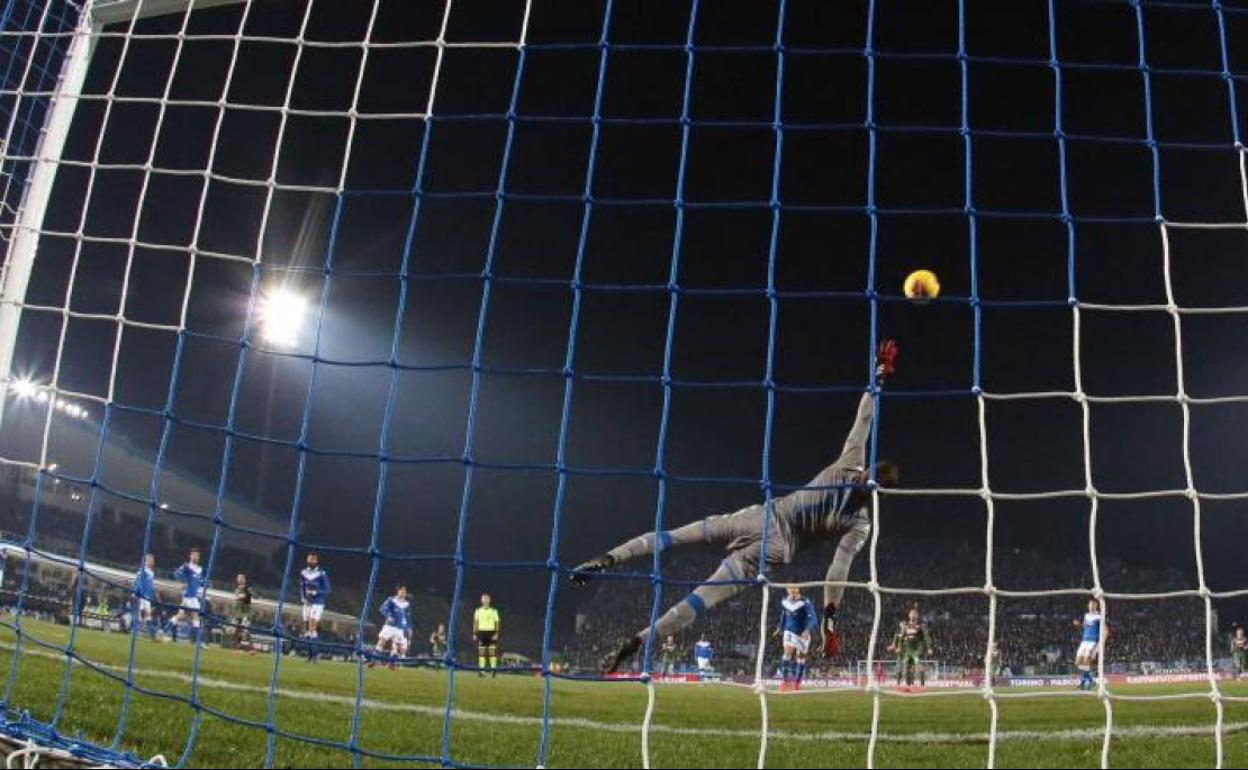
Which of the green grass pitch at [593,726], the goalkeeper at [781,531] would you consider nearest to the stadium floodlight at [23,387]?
the green grass pitch at [593,726]

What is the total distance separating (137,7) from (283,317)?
76.1 ft

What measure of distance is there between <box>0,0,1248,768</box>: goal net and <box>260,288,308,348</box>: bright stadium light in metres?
0.20

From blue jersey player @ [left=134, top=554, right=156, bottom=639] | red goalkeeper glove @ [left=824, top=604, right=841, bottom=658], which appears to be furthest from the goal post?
red goalkeeper glove @ [left=824, top=604, right=841, bottom=658]

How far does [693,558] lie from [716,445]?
585 centimetres

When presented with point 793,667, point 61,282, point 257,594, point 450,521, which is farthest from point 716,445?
point 61,282

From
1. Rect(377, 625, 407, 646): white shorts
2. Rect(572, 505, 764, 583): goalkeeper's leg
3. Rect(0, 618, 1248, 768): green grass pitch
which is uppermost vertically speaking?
Rect(572, 505, 764, 583): goalkeeper's leg

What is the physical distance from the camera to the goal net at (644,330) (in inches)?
782

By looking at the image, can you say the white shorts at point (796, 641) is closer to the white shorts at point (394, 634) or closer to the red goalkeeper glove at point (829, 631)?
the white shorts at point (394, 634)

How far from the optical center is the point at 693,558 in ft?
117

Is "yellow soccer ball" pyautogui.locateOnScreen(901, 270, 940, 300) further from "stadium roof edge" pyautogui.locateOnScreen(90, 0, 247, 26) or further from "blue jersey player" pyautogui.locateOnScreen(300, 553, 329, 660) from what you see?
"blue jersey player" pyautogui.locateOnScreen(300, 553, 329, 660)

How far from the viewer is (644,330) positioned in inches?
1107

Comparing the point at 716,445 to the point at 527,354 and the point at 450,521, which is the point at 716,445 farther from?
the point at 450,521

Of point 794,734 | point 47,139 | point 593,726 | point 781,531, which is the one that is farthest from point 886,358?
point 47,139

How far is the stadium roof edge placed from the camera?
6.11 m
